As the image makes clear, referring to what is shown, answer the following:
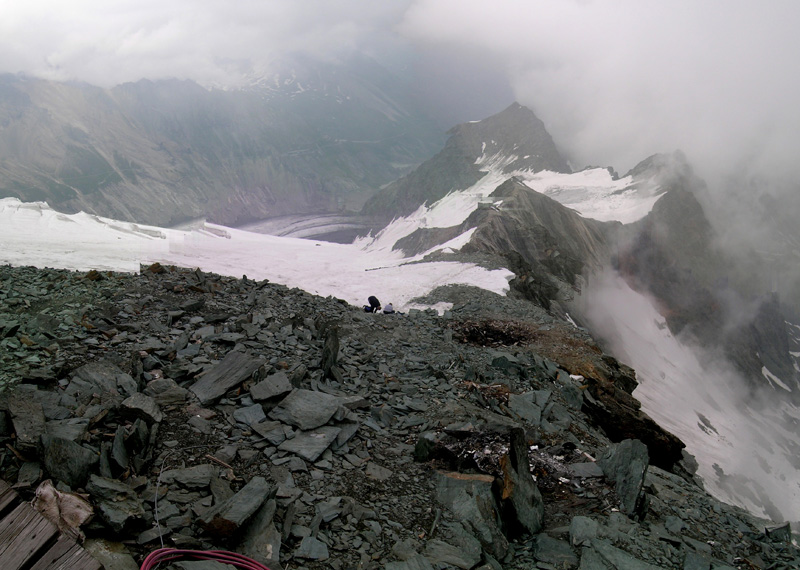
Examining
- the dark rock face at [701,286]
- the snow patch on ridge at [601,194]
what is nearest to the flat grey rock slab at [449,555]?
the dark rock face at [701,286]

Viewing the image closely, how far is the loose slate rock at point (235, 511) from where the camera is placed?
5.70 m

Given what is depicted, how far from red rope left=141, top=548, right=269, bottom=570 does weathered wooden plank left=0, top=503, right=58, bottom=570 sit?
3.36 ft

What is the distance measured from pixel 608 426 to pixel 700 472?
Answer: 56613 mm

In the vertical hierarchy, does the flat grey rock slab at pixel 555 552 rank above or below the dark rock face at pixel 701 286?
above

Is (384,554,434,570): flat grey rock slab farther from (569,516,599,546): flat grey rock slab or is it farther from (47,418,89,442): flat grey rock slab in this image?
(47,418,89,442): flat grey rock slab

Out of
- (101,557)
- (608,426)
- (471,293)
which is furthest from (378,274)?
(101,557)

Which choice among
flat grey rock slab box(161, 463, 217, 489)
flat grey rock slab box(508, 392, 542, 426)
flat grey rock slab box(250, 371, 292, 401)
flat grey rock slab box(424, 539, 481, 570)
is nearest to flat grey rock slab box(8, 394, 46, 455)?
flat grey rock slab box(161, 463, 217, 489)

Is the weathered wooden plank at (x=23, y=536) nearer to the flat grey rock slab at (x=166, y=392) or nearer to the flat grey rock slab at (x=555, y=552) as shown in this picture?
the flat grey rock slab at (x=166, y=392)

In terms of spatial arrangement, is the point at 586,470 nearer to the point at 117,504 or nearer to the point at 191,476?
the point at 191,476

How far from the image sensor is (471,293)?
3122 centimetres

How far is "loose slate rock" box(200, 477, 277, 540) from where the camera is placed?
5695 mm

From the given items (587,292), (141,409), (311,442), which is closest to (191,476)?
(141,409)

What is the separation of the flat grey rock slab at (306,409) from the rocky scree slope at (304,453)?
4cm

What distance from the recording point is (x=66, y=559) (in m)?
4.39
